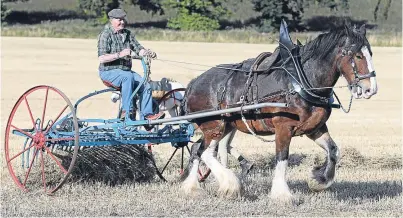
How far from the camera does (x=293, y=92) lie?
372 inches

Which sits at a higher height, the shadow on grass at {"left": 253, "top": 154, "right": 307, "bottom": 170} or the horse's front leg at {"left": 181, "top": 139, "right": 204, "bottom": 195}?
the horse's front leg at {"left": 181, "top": 139, "right": 204, "bottom": 195}

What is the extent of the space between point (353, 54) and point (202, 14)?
4420cm

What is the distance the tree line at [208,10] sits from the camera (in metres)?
51.0

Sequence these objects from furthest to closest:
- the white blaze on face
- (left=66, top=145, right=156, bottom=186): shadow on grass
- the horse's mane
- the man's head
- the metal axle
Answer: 1. (left=66, top=145, right=156, bottom=186): shadow on grass
2. the man's head
3. the metal axle
4. the horse's mane
5. the white blaze on face

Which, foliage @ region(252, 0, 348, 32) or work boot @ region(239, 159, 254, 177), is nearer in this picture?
work boot @ region(239, 159, 254, 177)

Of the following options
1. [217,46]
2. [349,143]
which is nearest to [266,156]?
[349,143]

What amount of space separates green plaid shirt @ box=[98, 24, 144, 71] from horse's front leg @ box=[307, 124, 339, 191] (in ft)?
7.81

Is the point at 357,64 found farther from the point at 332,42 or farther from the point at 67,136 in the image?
the point at 67,136

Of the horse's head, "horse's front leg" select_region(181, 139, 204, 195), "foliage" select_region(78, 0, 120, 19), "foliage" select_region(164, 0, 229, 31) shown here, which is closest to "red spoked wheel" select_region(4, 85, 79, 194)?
"horse's front leg" select_region(181, 139, 204, 195)

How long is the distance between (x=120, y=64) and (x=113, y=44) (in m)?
0.25

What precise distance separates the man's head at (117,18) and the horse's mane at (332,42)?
2.27m

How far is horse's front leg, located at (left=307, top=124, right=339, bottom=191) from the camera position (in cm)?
998

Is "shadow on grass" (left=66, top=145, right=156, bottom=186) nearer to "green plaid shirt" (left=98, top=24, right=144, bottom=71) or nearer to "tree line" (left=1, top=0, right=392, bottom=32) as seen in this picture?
"green plaid shirt" (left=98, top=24, right=144, bottom=71)

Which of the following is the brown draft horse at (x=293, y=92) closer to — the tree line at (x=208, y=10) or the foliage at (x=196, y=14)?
the tree line at (x=208, y=10)
